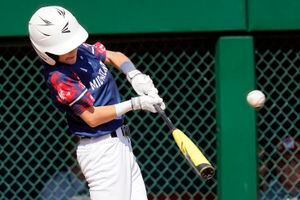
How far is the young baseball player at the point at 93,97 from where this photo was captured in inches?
169

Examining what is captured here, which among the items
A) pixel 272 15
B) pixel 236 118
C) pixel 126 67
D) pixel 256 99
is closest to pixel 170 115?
pixel 236 118

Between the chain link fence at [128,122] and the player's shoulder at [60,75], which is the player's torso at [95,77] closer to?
the player's shoulder at [60,75]

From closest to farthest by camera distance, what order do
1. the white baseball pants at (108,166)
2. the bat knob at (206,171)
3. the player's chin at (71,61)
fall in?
the bat knob at (206,171)
the player's chin at (71,61)
the white baseball pants at (108,166)

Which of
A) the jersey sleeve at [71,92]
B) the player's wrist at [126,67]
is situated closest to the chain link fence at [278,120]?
the player's wrist at [126,67]

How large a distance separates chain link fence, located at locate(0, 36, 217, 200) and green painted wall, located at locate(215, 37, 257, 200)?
8.9 inches

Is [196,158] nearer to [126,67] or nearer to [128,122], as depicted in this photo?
[126,67]

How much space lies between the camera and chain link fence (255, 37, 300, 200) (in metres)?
5.81

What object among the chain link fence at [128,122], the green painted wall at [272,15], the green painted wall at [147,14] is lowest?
the chain link fence at [128,122]

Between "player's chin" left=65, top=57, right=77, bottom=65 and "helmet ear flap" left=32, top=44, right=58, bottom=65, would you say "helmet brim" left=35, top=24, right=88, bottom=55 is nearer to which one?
"helmet ear flap" left=32, top=44, right=58, bottom=65

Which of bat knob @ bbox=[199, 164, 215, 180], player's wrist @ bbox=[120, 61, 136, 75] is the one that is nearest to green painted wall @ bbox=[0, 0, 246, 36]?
player's wrist @ bbox=[120, 61, 136, 75]

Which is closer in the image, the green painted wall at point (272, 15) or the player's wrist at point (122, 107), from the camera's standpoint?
the player's wrist at point (122, 107)

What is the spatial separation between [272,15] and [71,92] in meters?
1.81

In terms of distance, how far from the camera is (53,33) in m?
4.27

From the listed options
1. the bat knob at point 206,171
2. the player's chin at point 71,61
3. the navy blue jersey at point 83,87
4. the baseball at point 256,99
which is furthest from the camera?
the baseball at point 256,99
